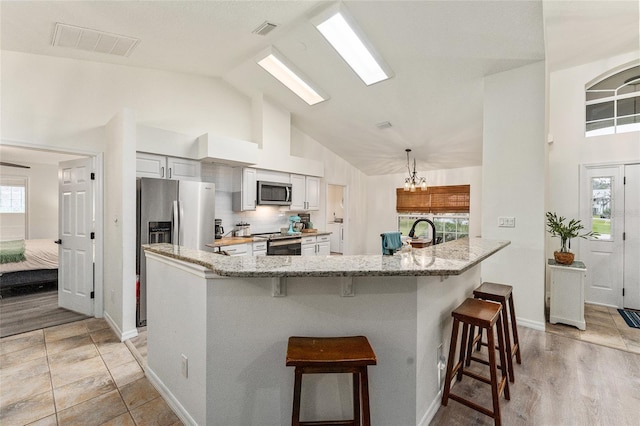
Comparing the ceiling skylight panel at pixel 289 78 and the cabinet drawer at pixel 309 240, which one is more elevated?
the ceiling skylight panel at pixel 289 78

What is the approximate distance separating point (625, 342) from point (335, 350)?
3.31 metres

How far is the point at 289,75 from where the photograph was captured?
403 centimetres

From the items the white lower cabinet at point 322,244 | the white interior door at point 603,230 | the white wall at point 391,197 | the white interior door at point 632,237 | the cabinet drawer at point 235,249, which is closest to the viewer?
the white interior door at point 632,237

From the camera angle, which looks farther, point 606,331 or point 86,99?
point 86,99

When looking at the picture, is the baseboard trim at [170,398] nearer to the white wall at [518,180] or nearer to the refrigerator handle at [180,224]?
the refrigerator handle at [180,224]

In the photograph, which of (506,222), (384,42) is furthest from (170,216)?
(506,222)

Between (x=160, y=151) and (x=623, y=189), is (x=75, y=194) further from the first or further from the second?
(x=623, y=189)

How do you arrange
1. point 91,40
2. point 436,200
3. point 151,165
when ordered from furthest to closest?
point 436,200
point 151,165
point 91,40

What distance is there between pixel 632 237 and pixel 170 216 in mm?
5854

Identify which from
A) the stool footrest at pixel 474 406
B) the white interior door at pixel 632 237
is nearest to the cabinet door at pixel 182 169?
the stool footrest at pixel 474 406

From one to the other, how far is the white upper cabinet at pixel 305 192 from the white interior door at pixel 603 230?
4.13 m

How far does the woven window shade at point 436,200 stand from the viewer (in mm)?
5784

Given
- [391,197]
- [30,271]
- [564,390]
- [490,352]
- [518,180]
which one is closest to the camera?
[490,352]

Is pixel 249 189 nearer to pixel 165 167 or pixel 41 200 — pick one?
pixel 165 167
